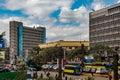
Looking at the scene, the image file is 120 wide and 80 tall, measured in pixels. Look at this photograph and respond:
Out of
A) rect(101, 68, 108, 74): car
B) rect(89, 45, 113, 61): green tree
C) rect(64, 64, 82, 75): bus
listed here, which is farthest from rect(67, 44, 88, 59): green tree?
rect(101, 68, 108, 74): car

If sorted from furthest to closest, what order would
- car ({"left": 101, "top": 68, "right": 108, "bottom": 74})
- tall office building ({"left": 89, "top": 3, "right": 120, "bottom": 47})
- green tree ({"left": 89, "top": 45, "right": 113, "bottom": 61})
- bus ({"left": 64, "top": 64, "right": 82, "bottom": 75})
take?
tall office building ({"left": 89, "top": 3, "right": 120, "bottom": 47})
green tree ({"left": 89, "top": 45, "right": 113, "bottom": 61})
bus ({"left": 64, "top": 64, "right": 82, "bottom": 75})
car ({"left": 101, "top": 68, "right": 108, "bottom": 74})

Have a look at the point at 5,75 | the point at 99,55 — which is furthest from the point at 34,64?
the point at 5,75

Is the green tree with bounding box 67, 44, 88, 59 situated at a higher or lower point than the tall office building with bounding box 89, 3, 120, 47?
lower

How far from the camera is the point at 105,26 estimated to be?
13812 centimetres

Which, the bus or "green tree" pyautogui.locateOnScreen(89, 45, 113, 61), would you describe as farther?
"green tree" pyautogui.locateOnScreen(89, 45, 113, 61)

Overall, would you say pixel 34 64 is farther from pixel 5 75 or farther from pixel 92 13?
pixel 5 75

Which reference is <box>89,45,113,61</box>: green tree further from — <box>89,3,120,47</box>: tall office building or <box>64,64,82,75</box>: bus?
<box>64,64,82,75</box>: bus

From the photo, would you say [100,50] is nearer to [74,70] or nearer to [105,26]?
[105,26]

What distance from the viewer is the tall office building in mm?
130000

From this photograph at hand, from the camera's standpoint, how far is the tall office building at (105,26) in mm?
130000

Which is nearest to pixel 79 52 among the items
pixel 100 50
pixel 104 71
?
pixel 100 50

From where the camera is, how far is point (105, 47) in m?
127

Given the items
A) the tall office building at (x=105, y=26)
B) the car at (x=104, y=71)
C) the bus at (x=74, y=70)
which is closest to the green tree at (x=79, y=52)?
the tall office building at (x=105, y=26)

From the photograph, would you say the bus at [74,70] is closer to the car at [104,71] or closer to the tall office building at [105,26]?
the car at [104,71]
